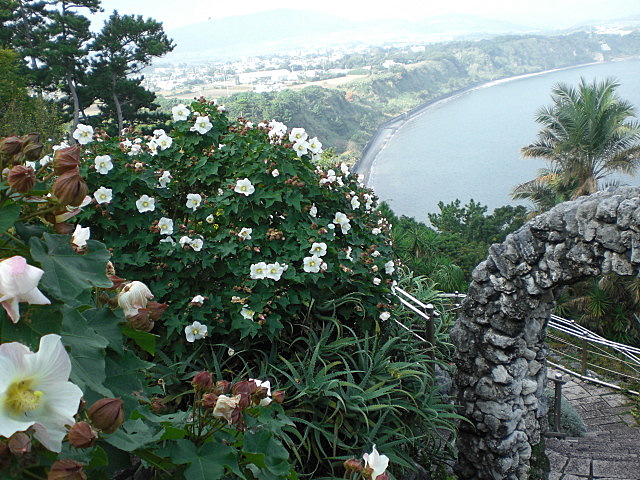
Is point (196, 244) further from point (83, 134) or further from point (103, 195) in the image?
point (83, 134)

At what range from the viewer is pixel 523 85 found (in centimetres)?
5775

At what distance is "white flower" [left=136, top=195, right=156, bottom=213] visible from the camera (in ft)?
8.90

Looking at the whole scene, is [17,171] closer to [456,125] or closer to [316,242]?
[316,242]

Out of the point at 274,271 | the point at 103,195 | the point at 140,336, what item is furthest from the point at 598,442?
the point at 140,336

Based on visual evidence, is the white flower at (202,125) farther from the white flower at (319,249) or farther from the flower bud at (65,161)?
the flower bud at (65,161)

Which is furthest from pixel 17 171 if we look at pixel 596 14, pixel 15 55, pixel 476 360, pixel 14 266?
pixel 596 14

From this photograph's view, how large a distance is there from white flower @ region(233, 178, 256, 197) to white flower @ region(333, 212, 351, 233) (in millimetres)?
472

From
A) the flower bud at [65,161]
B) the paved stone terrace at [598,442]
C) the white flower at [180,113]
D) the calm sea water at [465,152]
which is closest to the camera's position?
the flower bud at [65,161]

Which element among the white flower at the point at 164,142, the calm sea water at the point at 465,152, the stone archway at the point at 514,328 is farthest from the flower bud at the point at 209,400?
the calm sea water at the point at 465,152

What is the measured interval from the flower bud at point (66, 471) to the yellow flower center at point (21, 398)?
0.24 ft

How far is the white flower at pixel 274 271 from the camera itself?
2555 mm

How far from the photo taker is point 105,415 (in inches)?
26.9

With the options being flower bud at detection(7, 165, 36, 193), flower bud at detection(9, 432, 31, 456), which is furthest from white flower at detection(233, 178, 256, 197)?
flower bud at detection(9, 432, 31, 456)

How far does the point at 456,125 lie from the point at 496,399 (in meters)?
43.3
